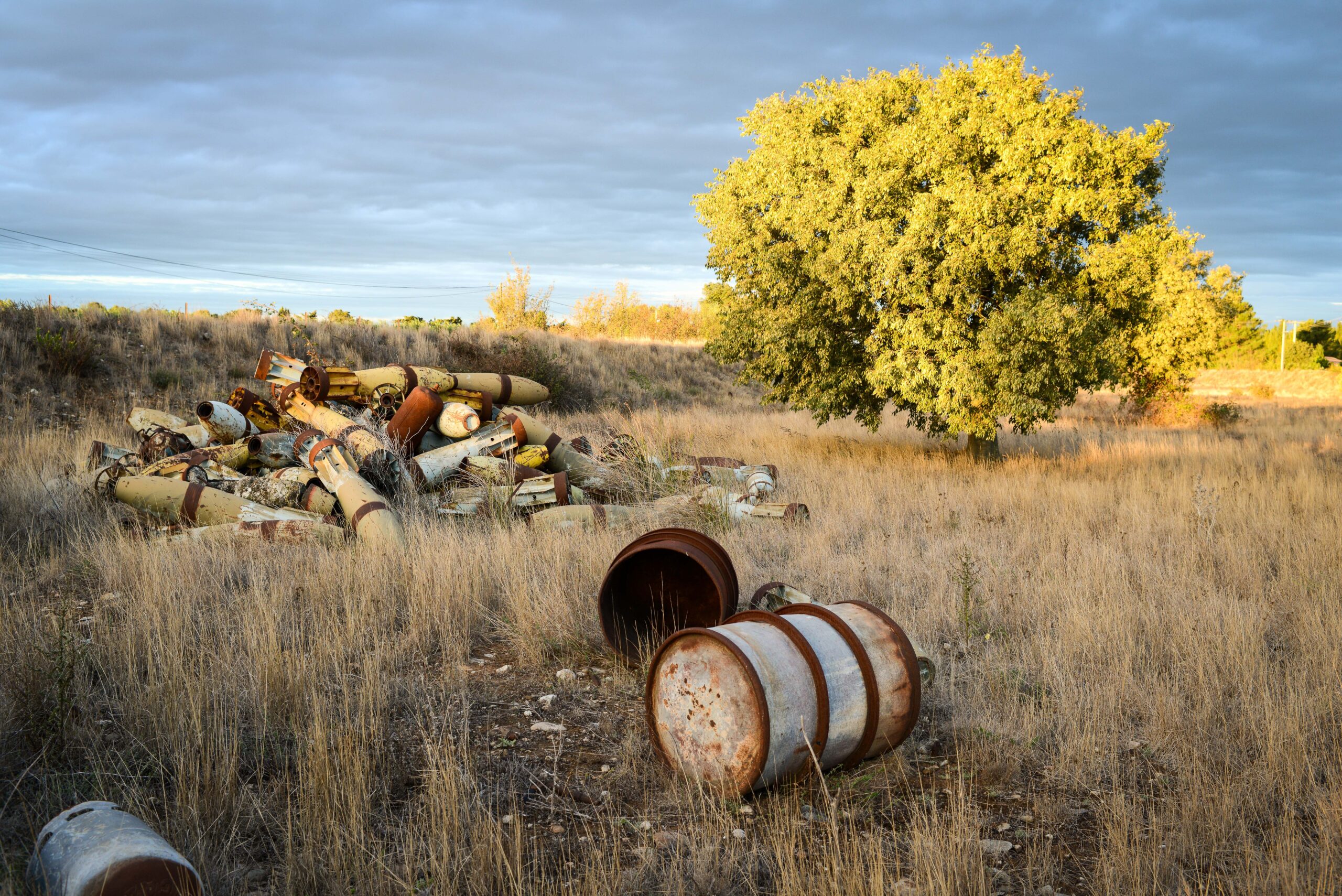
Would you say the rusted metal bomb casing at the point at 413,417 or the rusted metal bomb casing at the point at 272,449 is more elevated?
the rusted metal bomb casing at the point at 413,417

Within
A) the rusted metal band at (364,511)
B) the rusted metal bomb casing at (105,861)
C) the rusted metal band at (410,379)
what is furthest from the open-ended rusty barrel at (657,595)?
the rusted metal band at (410,379)

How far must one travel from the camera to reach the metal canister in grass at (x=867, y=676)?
3.24m

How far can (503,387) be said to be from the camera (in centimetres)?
1090

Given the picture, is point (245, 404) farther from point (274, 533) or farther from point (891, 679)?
point (891, 679)

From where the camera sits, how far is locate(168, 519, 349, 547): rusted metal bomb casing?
6.70 meters

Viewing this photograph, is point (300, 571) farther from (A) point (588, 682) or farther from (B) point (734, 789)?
(B) point (734, 789)

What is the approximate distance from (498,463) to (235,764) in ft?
18.4

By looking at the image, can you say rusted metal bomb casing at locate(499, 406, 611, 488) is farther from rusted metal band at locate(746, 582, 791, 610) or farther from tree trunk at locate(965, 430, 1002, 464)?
tree trunk at locate(965, 430, 1002, 464)

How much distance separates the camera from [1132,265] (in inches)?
418

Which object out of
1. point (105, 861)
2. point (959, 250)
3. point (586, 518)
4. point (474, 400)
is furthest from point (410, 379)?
point (105, 861)

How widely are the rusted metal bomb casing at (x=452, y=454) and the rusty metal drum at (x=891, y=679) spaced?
6.02 meters

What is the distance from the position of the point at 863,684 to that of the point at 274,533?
5.56 metres

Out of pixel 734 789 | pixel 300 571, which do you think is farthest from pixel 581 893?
pixel 300 571

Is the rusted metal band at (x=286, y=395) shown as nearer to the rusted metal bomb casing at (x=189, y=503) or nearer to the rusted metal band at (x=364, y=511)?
the rusted metal bomb casing at (x=189, y=503)
